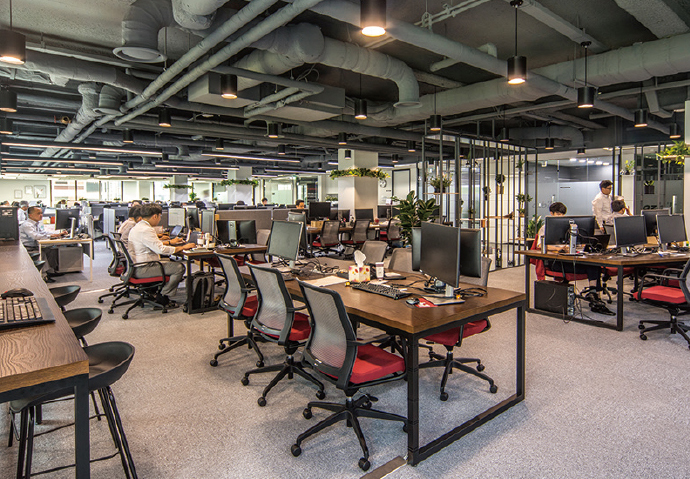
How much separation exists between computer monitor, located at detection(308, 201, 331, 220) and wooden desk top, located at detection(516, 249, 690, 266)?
6.21 meters

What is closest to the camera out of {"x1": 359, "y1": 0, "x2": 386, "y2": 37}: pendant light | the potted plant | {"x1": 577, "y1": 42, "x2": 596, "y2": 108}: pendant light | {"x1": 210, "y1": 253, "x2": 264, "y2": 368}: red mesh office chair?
{"x1": 359, "y1": 0, "x2": 386, "y2": 37}: pendant light

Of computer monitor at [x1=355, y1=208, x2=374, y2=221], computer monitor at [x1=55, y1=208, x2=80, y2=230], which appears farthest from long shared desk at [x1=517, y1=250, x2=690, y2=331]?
computer monitor at [x1=55, y1=208, x2=80, y2=230]

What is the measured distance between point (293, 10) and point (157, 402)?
3.36 m

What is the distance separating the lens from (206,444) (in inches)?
102

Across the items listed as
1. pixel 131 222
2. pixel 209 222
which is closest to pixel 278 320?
pixel 209 222

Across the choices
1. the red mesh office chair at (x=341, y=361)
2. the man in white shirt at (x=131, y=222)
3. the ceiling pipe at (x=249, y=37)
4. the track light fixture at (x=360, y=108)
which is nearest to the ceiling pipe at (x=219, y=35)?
the ceiling pipe at (x=249, y=37)

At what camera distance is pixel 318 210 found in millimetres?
10867

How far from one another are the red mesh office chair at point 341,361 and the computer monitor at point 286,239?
4.52 feet

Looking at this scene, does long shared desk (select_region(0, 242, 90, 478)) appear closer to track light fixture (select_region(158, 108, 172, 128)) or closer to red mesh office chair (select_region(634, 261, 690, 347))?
red mesh office chair (select_region(634, 261, 690, 347))

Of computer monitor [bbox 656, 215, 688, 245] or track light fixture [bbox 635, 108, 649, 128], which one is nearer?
computer monitor [bbox 656, 215, 688, 245]

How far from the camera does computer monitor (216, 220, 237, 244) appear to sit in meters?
6.24

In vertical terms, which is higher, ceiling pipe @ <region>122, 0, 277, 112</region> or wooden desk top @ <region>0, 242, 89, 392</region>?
ceiling pipe @ <region>122, 0, 277, 112</region>

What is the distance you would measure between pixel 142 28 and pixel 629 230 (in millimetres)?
6030

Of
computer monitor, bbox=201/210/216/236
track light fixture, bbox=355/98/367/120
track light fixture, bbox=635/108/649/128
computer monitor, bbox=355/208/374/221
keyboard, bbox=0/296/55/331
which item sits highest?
track light fixture, bbox=355/98/367/120
